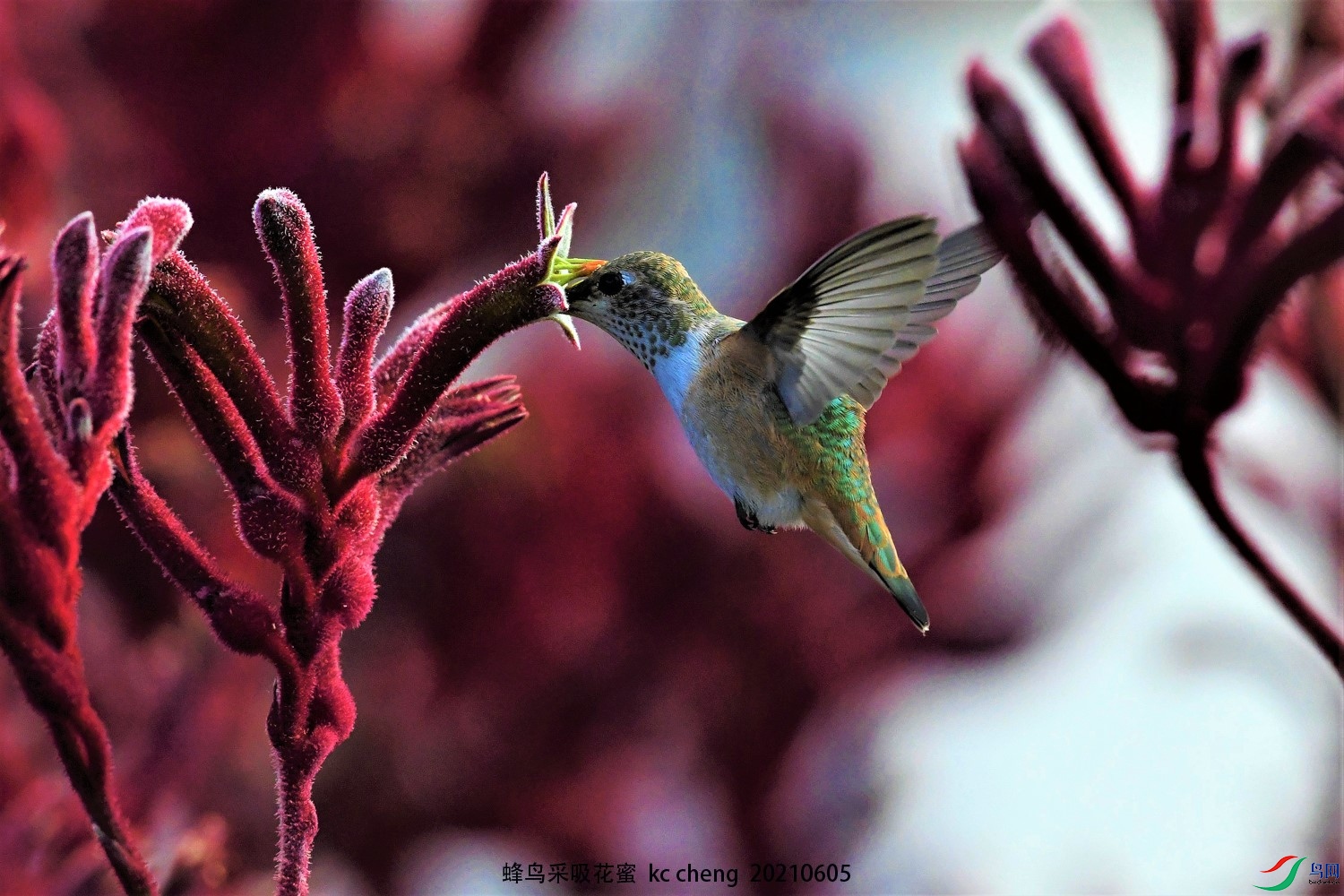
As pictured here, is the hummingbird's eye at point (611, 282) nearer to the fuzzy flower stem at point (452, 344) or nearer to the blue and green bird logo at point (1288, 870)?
the fuzzy flower stem at point (452, 344)

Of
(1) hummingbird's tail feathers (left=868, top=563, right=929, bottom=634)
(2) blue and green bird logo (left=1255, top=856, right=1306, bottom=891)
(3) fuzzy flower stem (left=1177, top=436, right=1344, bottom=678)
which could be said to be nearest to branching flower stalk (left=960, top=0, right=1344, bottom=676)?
(3) fuzzy flower stem (left=1177, top=436, right=1344, bottom=678)

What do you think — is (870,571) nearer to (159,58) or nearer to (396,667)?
(396,667)

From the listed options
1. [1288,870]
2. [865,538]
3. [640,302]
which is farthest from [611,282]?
[1288,870]

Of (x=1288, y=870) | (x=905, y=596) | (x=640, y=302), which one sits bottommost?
(x=1288, y=870)

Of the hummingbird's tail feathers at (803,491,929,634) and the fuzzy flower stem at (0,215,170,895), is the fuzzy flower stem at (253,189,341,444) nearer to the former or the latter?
the fuzzy flower stem at (0,215,170,895)

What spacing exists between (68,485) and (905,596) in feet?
0.74

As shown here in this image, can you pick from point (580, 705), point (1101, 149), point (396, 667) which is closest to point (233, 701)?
point (396, 667)

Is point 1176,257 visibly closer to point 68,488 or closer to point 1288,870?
point 68,488

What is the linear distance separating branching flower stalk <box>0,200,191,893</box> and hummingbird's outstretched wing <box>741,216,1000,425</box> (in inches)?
5.5

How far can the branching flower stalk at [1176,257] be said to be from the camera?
0.23m

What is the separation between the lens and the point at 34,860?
0.41 metres

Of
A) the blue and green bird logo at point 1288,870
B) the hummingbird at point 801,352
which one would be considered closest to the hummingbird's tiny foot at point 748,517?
the hummingbird at point 801,352

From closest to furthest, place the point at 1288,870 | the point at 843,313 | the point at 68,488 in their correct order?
the point at 68,488 < the point at 843,313 < the point at 1288,870

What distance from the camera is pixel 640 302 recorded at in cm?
29
